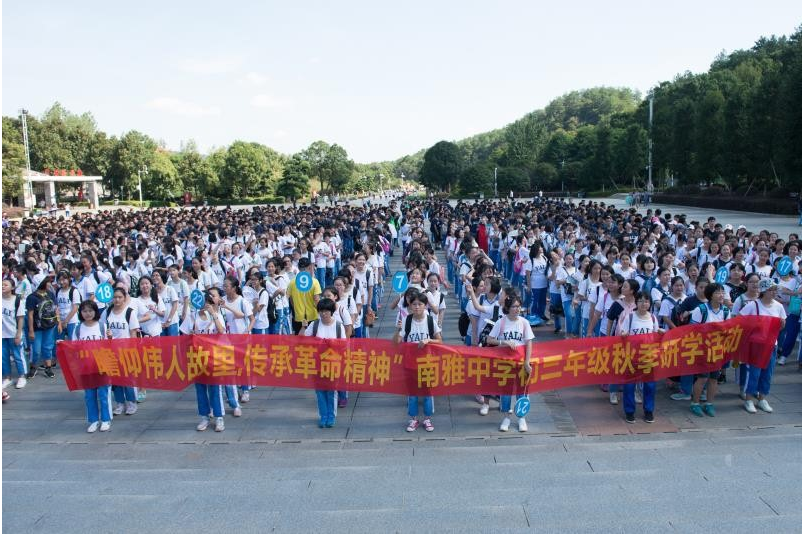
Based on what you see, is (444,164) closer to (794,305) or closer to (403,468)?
(794,305)

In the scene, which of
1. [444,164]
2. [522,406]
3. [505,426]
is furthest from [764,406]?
[444,164]

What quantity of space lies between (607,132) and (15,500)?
64.0m

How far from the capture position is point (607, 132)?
2443 inches

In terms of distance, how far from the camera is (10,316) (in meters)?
7.67

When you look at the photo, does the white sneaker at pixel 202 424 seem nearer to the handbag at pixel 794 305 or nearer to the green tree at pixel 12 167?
the handbag at pixel 794 305

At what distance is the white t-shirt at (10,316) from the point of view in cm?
762

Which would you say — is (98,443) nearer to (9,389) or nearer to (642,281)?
(9,389)

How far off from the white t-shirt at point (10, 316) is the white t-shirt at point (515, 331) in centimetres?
601

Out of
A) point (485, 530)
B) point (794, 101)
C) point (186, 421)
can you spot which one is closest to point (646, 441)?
point (485, 530)

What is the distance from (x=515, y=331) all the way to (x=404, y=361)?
1.17 metres

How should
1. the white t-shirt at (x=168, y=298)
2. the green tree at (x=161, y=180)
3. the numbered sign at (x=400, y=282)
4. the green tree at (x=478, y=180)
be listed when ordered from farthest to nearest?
the green tree at (x=478, y=180), the green tree at (x=161, y=180), the white t-shirt at (x=168, y=298), the numbered sign at (x=400, y=282)

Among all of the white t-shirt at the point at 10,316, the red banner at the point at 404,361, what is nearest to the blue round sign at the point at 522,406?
the red banner at the point at 404,361

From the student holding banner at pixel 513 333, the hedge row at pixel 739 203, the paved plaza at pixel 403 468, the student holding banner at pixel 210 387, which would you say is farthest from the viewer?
the hedge row at pixel 739 203

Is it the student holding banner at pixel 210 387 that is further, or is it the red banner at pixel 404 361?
the student holding banner at pixel 210 387
